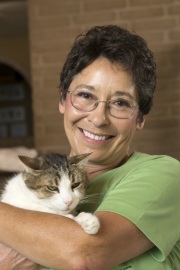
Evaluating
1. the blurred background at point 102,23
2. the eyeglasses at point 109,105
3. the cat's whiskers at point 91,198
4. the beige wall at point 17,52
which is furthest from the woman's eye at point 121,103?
the beige wall at point 17,52

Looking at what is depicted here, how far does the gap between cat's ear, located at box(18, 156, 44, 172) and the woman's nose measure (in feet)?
0.61

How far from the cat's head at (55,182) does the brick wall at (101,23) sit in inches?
85.9

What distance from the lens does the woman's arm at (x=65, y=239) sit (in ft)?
3.23

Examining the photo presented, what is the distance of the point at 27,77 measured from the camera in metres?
6.42

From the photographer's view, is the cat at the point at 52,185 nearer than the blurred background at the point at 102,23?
Yes

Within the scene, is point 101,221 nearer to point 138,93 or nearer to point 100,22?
point 138,93

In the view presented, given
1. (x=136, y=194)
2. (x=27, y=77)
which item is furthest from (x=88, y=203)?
(x=27, y=77)

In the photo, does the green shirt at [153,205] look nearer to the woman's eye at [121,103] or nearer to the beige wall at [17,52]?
the woman's eye at [121,103]

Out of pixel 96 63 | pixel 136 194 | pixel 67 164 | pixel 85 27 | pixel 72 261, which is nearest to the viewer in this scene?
pixel 72 261

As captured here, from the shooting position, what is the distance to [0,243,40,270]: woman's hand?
3.74 ft

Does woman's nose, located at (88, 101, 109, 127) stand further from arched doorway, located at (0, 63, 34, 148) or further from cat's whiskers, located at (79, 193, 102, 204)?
arched doorway, located at (0, 63, 34, 148)

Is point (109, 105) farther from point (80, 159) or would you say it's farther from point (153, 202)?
point (153, 202)

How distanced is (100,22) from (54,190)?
2.36 m

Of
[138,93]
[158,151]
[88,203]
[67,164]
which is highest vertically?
[138,93]
